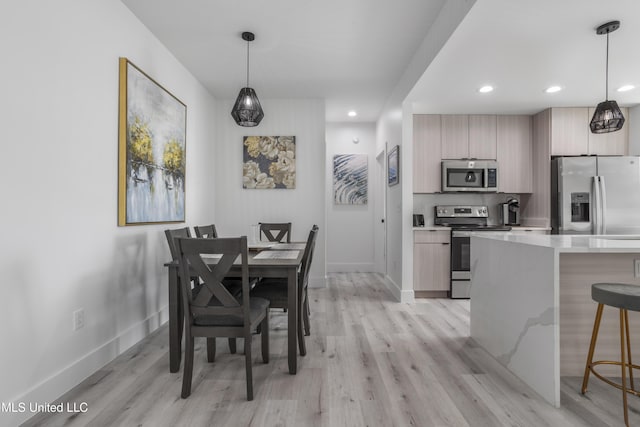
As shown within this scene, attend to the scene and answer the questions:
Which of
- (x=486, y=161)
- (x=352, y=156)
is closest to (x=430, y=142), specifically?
(x=486, y=161)

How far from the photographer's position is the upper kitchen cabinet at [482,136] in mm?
4516

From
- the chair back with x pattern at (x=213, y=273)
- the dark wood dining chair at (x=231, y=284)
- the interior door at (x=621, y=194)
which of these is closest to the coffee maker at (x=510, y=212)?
the interior door at (x=621, y=194)

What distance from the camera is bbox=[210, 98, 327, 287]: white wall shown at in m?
4.75

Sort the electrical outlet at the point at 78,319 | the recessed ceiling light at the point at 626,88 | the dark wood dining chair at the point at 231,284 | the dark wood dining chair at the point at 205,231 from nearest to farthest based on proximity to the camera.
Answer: the electrical outlet at the point at 78,319
the dark wood dining chair at the point at 231,284
the dark wood dining chair at the point at 205,231
the recessed ceiling light at the point at 626,88

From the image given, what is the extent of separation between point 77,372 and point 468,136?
15.4 ft

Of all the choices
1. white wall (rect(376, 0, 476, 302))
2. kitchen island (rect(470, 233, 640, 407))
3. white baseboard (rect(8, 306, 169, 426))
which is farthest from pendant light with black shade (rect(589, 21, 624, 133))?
white baseboard (rect(8, 306, 169, 426))

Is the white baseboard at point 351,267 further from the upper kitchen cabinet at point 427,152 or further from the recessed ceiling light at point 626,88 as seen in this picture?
the recessed ceiling light at point 626,88

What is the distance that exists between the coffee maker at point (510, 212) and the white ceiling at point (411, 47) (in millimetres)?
1219

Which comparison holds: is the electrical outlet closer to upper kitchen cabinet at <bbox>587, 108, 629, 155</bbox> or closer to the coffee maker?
the coffee maker

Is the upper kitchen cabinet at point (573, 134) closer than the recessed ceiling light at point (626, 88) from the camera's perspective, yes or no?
No

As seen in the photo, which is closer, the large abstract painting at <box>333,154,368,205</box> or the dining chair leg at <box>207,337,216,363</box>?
the dining chair leg at <box>207,337,216,363</box>

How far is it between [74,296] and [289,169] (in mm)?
3073

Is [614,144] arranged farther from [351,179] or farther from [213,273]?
[213,273]

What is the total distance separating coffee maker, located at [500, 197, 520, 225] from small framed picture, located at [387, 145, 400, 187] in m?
1.55
